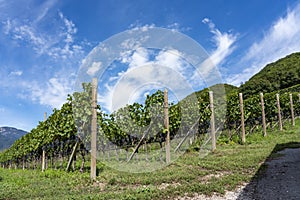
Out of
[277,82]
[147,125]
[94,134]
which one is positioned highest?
[277,82]

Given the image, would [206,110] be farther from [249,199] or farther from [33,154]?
[33,154]

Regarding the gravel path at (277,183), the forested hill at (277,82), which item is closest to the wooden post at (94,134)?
the gravel path at (277,183)

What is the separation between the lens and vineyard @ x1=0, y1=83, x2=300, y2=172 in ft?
31.1

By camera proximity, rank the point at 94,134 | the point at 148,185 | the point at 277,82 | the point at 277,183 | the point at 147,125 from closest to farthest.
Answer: the point at 277,183 → the point at 148,185 → the point at 94,134 → the point at 147,125 → the point at 277,82

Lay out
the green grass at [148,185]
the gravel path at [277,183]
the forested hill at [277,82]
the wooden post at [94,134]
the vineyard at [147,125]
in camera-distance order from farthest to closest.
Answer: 1. the forested hill at [277,82]
2. the vineyard at [147,125]
3. the wooden post at [94,134]
4. the green grass at [148,185]
5. the gravel path at [277,183]

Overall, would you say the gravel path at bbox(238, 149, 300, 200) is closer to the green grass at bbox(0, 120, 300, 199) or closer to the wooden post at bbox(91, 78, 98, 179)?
the green grass at bbox(0, 120, 300, 199)

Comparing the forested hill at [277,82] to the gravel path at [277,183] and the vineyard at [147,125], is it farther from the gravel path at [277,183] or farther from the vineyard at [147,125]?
the gravel path at [277,183]

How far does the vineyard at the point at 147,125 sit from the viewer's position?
947 cm

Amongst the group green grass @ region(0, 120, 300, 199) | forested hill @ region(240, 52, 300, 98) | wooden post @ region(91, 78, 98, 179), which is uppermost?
forested hill @ region(240, 52, 300, 98)

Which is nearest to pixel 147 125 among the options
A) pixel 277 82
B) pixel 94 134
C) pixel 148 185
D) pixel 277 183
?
pixel 94 134

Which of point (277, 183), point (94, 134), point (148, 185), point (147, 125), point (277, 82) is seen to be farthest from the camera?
point (277, 82)

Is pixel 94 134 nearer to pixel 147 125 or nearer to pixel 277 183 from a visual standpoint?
pixel 147 125

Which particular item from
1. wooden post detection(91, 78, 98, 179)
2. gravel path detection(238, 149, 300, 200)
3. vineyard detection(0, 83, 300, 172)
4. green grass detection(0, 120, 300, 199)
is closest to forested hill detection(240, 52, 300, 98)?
vineyard detection(0, 83, 300, 172)

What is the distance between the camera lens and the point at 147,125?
1195 cm
